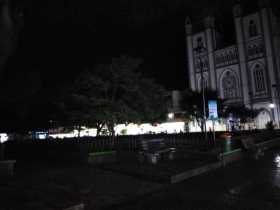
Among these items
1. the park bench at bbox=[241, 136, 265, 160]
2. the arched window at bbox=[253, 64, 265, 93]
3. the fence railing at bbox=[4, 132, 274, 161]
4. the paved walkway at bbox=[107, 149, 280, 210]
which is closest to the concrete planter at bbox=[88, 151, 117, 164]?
the fence railing at bbox=[4, 132, 274, 161]

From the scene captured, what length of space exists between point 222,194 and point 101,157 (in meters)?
7.56

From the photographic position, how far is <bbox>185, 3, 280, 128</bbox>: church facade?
6378cm

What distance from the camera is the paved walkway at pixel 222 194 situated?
22.5 ft

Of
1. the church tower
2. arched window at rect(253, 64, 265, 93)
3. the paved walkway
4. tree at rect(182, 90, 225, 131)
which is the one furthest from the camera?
the church tower

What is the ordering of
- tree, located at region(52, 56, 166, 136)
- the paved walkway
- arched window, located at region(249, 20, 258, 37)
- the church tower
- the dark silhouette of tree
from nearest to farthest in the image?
the paved walkway < tree, located at region(52, 56, 166, 136) < the dark silhouette of tree < arched window, located at region(249, 20, 258, 37) < the church tower

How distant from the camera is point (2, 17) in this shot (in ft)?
17.5

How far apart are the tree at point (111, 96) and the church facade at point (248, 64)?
39.2 m

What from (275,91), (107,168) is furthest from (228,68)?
(107,168)

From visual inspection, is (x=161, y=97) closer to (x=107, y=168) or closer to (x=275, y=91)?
(x=107, y=168)

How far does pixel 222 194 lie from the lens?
789 cm

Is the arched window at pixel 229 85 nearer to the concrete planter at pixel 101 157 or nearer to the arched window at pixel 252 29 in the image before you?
the arched window at pixel 252 29

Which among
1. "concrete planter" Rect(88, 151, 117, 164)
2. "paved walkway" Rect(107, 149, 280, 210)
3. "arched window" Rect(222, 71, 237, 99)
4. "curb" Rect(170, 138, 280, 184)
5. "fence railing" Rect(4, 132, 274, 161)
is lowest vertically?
"paved walkway" Rect(107, 149, 280, 210)

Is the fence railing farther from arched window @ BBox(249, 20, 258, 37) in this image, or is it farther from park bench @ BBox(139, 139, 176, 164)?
arched window @ BBox(249, 20, 258, 37)

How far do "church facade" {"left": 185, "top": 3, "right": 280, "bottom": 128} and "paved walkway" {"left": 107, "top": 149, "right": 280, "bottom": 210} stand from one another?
51711 mm
